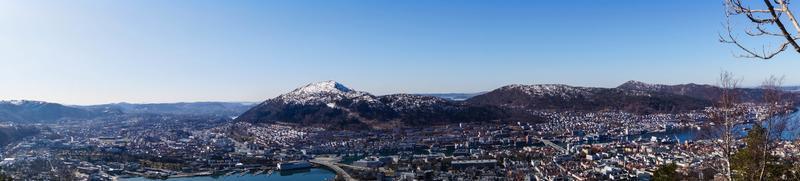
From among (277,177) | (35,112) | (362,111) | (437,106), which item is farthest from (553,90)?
(35,112)

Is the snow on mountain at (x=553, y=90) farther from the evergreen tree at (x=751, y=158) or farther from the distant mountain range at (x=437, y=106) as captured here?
the evergreen tree at (x=751, y=158)

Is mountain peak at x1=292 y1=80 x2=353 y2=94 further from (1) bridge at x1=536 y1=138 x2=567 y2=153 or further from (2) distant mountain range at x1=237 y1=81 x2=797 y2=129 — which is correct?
(1) bridge at x1=536 y1=138 x2=567 y2=153

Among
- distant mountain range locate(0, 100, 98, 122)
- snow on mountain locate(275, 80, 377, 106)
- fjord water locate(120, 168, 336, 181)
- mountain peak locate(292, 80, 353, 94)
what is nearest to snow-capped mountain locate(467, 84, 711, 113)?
snow on mountain locate(275, 80, 377, 106)

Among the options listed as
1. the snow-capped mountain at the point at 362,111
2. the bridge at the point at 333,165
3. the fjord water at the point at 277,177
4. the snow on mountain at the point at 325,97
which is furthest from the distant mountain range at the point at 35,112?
the fjord water at the point at 277,177

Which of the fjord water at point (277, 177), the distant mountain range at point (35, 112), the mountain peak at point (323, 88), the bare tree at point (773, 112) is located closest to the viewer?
the bare tree at point (773, 112)

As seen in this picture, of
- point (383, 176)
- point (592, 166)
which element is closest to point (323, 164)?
point (383, 176)

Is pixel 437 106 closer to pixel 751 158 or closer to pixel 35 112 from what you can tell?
pixel 751 158

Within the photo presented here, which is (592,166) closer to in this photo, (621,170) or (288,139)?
(621,170)
